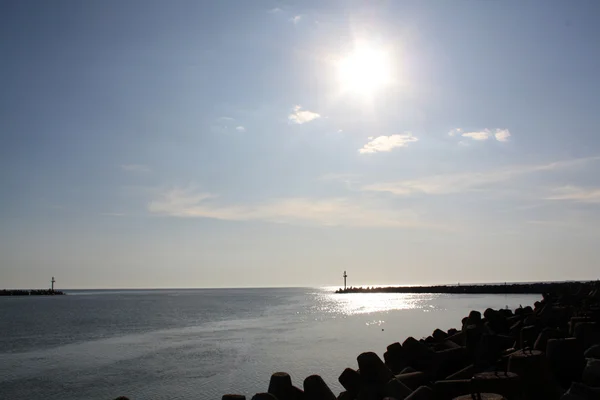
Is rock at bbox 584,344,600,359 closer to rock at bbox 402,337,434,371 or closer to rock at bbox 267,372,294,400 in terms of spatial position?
rock at bbox 402,337,434,371

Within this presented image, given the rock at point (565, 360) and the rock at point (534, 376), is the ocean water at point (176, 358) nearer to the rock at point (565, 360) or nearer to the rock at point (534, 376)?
the rock at point (565, 360)

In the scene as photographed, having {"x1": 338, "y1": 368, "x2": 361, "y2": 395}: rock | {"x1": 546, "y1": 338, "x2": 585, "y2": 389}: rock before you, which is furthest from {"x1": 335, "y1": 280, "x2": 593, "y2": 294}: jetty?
{"x1": 338, "y1": 368, "x2": 361, "y2": 395}: rock

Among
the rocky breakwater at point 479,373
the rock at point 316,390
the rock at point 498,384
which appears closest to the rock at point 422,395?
the rocky breakwater at point 479,373

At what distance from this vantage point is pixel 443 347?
11695 mm

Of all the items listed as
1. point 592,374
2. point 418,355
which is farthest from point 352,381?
point 592,374

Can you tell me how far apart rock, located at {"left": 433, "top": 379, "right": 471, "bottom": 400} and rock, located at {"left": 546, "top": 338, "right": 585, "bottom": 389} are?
6.26 feet

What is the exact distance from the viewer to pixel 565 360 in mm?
8086

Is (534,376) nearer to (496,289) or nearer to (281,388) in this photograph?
(281,388)

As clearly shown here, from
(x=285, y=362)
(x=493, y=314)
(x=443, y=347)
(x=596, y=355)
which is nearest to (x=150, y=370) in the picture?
(x=285, y=362)

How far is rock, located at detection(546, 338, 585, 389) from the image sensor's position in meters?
7.92

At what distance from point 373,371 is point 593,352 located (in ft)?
12.6

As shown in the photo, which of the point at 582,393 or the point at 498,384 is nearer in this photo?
the point at 582,393

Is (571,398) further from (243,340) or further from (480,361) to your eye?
(243,340)

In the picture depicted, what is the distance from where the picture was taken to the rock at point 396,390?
7688 millimetres
